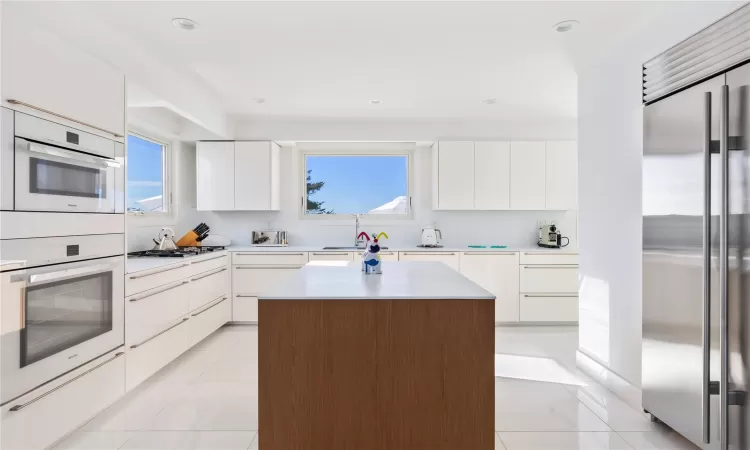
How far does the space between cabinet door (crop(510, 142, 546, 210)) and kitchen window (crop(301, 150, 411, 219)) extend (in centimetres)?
133

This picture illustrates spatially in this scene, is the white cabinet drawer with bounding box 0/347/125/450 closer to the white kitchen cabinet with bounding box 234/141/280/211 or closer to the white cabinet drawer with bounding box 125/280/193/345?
the white cabinet drawer with bounding box 125/280/193/345

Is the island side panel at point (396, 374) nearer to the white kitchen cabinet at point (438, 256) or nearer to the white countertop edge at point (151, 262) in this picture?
the white countertop edge at point (151, 262)

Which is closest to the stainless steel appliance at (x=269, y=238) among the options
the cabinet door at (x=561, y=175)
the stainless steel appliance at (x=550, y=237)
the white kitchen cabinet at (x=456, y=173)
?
the white kitchen cabinet at (x=456, y=173)

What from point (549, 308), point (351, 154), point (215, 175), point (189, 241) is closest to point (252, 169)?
point (215, 175)

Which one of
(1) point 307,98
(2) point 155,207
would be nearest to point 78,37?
(1) point 307,98

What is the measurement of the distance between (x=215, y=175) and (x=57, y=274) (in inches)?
125

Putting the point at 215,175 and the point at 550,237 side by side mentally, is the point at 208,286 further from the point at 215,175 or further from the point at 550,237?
the point at 550,237

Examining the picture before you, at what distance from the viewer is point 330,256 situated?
509 cm

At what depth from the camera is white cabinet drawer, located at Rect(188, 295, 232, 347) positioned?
4074mm

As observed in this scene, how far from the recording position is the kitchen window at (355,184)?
19.1 ft

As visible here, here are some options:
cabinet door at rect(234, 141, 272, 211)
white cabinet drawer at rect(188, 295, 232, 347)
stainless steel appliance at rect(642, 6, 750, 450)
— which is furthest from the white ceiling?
white cabinet drawer at rect(188, 295, 232, 347)

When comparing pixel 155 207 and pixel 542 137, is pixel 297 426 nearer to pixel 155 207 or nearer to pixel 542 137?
pixel 155 207

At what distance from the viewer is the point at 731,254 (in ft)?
6.61

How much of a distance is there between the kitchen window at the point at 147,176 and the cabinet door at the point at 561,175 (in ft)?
15.0
